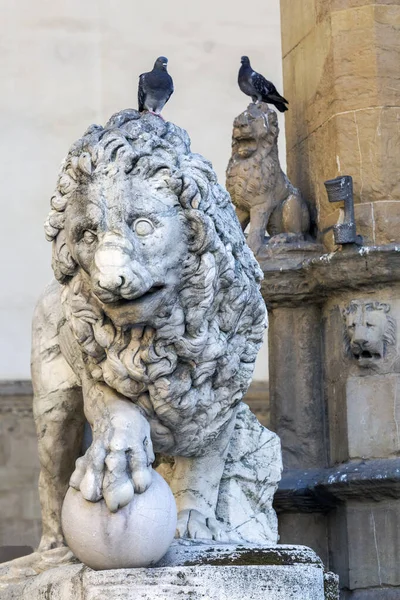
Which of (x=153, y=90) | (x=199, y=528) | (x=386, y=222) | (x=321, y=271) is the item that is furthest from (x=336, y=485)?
(x=153, y=90)

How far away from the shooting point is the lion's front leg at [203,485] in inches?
205

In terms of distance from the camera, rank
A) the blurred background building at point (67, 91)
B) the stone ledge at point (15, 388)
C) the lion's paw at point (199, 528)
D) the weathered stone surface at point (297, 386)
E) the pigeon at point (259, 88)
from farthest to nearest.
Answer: the blurred background building at point (67, 91)
the stone ledge at point (15, 388)
the pigeon at point (259, 88)
the weathered stone surface at point (297, 386)
the lion's paw at point (199, 528)

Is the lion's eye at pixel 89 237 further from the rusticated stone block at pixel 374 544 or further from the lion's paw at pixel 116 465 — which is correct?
the rusticated stone block at pixel 374 544

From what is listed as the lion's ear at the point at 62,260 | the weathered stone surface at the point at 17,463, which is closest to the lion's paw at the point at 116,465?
the lion's ear at the point at 62,260

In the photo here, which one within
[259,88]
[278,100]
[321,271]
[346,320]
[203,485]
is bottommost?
[203,485]

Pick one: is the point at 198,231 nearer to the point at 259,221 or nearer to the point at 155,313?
the point at 155,313

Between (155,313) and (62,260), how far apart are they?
1.05ft

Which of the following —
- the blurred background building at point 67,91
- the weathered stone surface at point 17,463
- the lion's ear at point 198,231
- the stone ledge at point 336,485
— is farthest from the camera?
the blurred background building at point 67,91

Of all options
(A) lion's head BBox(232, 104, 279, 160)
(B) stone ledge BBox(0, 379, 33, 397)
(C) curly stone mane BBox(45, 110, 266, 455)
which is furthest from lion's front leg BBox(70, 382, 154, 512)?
(B) stone ledge BBox(0, 379, 33, 397)

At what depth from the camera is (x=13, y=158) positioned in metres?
13.8

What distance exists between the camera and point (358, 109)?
7148mm

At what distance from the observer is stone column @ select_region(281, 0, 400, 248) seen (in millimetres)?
7074

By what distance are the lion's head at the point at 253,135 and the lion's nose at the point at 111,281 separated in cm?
286

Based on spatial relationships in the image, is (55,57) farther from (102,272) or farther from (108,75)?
(102,272)
